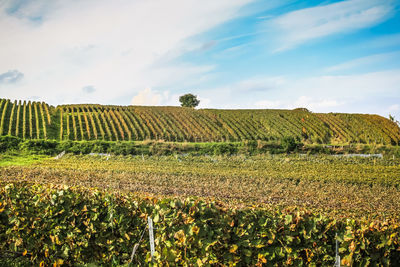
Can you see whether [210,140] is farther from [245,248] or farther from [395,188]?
[245,248]

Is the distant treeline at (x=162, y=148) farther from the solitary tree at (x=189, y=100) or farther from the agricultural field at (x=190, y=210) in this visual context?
the solitary tree at (x=189, y=100)

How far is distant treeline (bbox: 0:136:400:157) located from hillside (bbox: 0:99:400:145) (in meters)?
6.15

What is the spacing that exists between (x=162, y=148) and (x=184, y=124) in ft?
56.8

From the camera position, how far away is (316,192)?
61.7ft

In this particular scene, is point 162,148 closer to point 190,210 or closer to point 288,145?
point 288,145

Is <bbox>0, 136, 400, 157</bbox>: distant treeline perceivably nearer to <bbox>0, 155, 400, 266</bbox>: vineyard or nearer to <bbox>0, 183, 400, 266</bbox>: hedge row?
<bbox>0, 155, 400, 266</bbox>: vineyard

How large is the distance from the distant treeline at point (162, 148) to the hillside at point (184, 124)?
615 centimetres

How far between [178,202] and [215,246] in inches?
43.1

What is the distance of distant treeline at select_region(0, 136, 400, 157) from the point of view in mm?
38116

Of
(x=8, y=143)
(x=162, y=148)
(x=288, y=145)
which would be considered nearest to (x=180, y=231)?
(x=162, y=148)

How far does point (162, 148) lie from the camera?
135 ft

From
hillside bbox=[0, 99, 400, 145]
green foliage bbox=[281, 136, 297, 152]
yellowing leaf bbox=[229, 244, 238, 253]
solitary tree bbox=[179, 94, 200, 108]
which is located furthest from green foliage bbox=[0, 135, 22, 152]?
solitary tree bbox=[179, 94, 200, 108]

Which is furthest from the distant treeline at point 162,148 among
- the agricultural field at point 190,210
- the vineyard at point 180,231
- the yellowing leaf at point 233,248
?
the yellowing leaf at point 233,248

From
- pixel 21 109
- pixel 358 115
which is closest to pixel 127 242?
pixel 21 109
